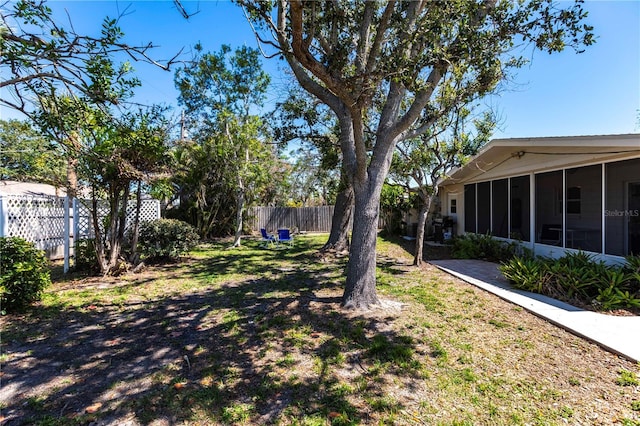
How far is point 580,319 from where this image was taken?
436 centimetres

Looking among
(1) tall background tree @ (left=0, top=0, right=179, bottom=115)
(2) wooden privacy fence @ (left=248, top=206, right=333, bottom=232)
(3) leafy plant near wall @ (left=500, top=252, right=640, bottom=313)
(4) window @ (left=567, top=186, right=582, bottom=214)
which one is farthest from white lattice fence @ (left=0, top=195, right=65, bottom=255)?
(4) window @ (left=567, top=186, right=582, bottom=214)

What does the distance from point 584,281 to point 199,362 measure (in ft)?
20.4

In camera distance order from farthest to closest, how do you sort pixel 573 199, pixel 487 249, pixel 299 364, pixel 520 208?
pixel 487 249, pixel 520 208, pixel 573 199, pixel 299 364

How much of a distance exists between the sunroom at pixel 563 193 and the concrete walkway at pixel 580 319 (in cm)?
222

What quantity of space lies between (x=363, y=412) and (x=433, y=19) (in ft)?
15.7

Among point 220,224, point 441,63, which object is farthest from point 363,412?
point 220,224

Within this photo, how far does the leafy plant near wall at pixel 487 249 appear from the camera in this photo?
29.0 ft

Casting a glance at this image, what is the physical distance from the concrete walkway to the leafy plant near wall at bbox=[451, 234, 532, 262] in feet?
7.91

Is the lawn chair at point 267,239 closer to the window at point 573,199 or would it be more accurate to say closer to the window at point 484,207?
the window at point 484,207

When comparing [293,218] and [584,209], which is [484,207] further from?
[293,218]

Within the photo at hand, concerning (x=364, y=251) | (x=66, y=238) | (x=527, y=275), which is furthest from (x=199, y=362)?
(x=66, y=238)

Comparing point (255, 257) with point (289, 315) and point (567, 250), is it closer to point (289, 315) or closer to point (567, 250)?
point (289, 315)

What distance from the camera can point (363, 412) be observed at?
2.50 metres

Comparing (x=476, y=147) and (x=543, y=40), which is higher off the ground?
(x=543, y=40)
